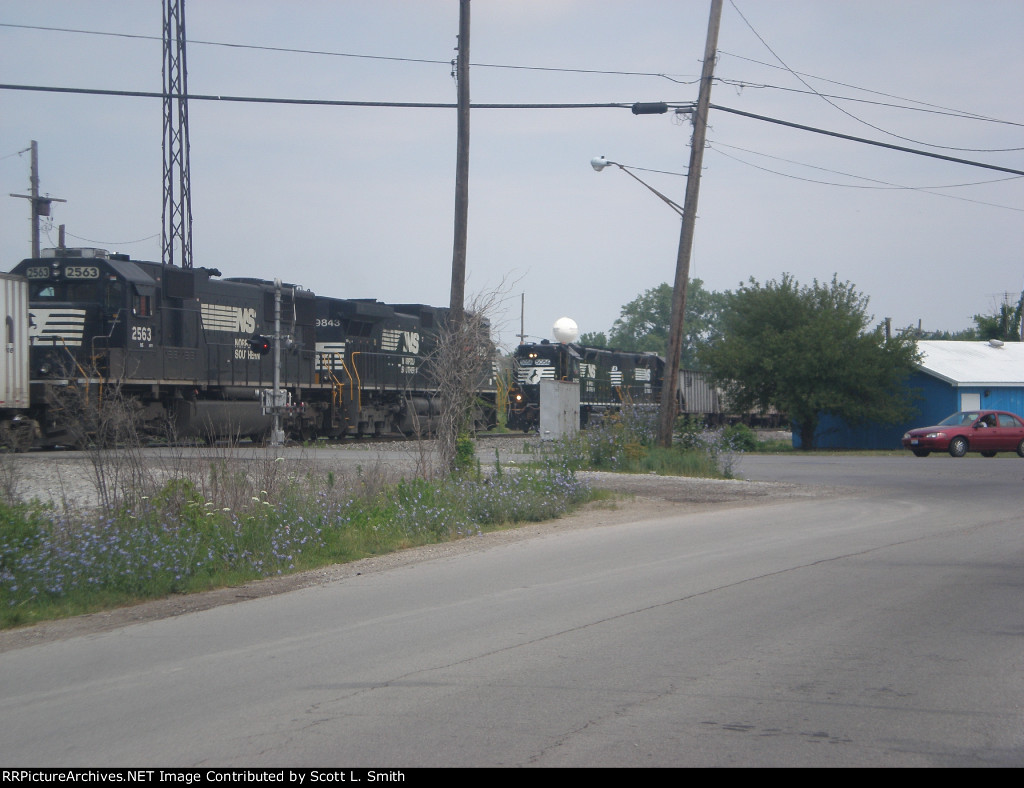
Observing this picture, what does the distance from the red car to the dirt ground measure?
1349 cm

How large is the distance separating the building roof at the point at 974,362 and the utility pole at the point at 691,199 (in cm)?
2307

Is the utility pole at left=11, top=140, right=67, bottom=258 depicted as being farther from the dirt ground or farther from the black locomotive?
the dirt ground

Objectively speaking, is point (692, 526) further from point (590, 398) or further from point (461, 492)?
point (590, 398)

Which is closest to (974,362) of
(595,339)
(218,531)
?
(218,531)

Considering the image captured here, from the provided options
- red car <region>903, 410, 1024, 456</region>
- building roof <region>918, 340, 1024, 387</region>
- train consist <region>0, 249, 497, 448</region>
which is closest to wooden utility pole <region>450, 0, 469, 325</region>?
train consist <region>0, 249, 497, 448</region>

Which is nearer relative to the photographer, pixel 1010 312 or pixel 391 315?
pixel 391 315

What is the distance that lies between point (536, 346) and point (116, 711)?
110 ft

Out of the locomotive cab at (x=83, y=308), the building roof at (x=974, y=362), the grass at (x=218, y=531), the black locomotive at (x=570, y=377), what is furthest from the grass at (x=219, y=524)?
the building roof at (x=974, y=362)

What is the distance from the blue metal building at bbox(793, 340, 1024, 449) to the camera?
4053 cm

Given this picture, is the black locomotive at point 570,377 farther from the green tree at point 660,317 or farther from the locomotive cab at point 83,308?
the green tree at point 660,317

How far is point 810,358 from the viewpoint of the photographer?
123 feet

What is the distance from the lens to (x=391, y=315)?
106 ft

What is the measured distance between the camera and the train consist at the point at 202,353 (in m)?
21.4
